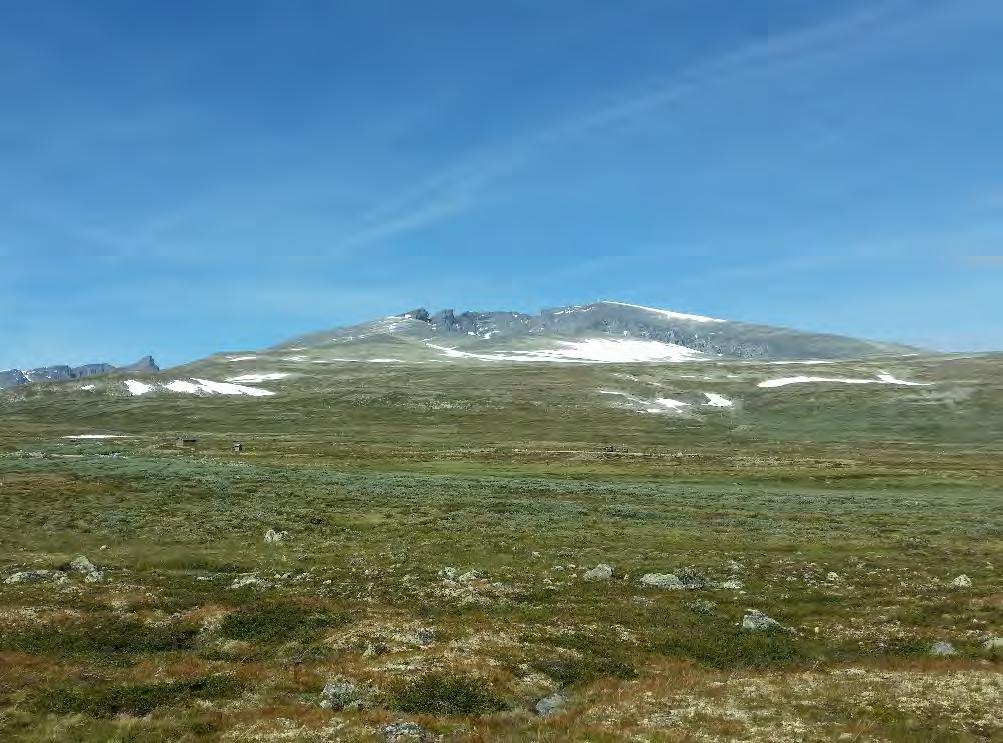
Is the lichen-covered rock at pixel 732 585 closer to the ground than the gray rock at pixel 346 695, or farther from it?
closer to the ground

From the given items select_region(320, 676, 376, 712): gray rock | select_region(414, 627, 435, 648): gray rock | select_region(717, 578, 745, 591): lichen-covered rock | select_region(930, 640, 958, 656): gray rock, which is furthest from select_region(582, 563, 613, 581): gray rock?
select_region(320, 676, 376, 712): gray rock

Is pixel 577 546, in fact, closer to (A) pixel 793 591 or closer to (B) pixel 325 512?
(A) pixel 793 591

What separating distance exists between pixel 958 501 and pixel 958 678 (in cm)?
5712

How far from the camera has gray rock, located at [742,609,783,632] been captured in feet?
97.3

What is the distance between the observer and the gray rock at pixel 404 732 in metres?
18.4

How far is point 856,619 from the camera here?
3108 centimetres

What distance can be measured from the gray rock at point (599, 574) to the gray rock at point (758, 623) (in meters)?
9.23

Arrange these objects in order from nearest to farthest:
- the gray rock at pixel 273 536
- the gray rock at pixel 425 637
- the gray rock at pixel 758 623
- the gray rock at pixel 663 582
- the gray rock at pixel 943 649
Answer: the gray rock at pixel 425 637 < the gray rock at pixel 943 649 < the gray rock at pixel 758 623 < the gray rock at pixel 663 582 < the gray rock at pixel 273 536

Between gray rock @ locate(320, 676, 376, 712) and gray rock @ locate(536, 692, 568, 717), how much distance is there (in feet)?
16.4

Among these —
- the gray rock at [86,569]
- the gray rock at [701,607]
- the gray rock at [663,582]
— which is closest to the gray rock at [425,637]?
the gray rock at [701,607]

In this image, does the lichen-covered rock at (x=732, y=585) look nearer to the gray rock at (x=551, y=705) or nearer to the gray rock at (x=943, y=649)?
the gray rock at (x=943, y=649)

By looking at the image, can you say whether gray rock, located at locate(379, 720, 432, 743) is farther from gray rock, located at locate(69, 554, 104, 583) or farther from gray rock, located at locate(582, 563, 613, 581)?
gray rock, located at locate(69, 554, 104, 583)

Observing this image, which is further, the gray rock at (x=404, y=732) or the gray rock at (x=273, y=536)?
the gray rock at (x=273, y=536)

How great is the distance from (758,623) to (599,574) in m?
A: 10.2
